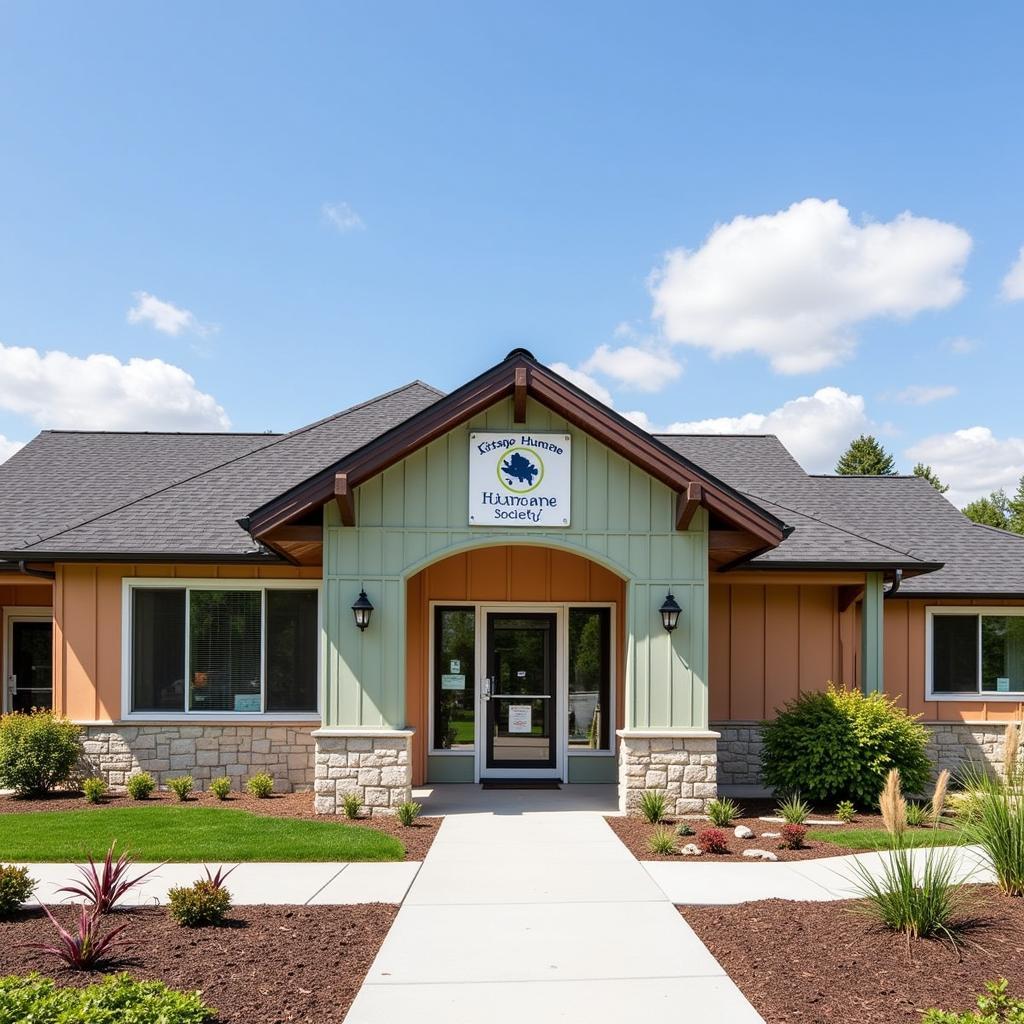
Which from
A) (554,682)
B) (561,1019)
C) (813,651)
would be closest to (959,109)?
(813,651)

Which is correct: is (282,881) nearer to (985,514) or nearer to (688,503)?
(688,503)

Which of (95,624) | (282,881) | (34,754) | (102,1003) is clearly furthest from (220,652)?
(102,1003)

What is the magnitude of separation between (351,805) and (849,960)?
5.81 m

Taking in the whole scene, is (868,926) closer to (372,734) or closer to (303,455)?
A: (372,734)

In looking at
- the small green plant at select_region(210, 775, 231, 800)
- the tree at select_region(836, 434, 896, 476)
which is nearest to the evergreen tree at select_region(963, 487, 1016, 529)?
the tree at select_region(836, 434, 896, 476)

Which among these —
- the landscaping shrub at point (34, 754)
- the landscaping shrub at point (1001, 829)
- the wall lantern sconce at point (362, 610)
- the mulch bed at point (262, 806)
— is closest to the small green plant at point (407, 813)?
the mulch bed at point (262, 806)

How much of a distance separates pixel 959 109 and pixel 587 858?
1102cm

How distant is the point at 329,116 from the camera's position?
12.2 m

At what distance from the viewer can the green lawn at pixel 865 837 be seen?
8344 mm

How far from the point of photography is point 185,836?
28.2ft

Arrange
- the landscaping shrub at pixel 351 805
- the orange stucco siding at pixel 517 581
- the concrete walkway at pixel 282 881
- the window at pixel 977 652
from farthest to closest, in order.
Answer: the window at pixel 977 652 → the orange stucco siding at pixel 517 581 → the landscaping shrub at pixel 351 805 → the concrete walkway at pixel 282 881

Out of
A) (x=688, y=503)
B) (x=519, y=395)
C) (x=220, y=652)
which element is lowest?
(x=220, y=652)

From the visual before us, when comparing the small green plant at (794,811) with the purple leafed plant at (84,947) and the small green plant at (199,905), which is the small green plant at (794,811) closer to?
the small green plant at (199,905)

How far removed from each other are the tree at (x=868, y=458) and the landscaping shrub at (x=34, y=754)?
145 feet
